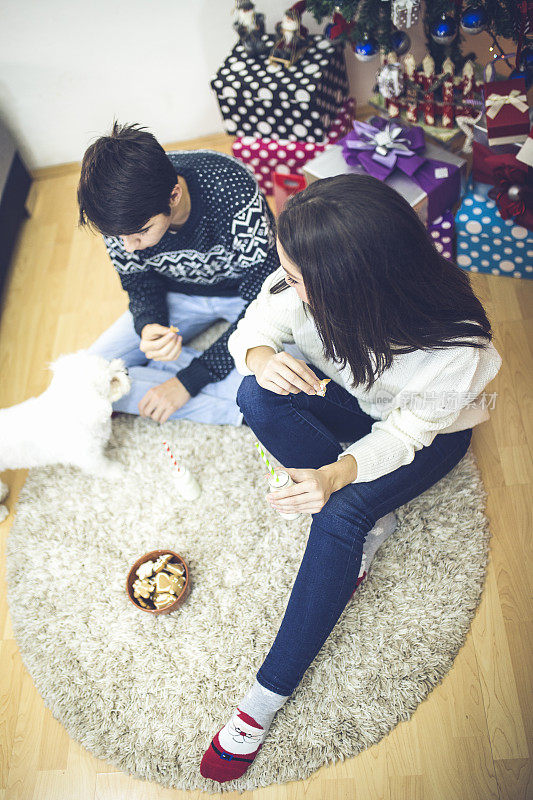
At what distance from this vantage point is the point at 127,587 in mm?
1376

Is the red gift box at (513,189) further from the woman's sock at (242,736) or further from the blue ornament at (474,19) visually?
the woman's sock at (242,736)

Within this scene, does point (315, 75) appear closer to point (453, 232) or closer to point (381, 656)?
point (453, 232)

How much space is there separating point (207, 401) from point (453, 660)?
88 centimetres

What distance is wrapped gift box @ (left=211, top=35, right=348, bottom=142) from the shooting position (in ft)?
6.05

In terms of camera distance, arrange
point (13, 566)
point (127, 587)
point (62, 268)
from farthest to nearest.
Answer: point (62, 268), point (13, 566), point (127, 587)

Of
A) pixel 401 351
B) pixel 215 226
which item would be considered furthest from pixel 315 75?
pixel 401 351

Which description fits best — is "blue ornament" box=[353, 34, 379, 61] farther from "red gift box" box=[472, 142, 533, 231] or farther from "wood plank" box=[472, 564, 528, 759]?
"wood plank" box=[472, 564, 528, 759]

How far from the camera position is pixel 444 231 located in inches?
67.9

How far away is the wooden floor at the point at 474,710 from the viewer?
46.9 inches

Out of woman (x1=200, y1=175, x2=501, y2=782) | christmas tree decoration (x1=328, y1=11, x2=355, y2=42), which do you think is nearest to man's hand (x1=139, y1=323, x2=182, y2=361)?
woman (x1=200, y1=175, x2=501, y2=782)

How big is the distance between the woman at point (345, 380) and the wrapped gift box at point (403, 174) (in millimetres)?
631

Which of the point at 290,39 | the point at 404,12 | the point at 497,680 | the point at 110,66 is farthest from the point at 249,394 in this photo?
the point at 110,66

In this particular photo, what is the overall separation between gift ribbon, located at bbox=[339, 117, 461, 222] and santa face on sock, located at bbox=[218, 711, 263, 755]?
4.55 ft

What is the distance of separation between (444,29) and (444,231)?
51 centimetres
